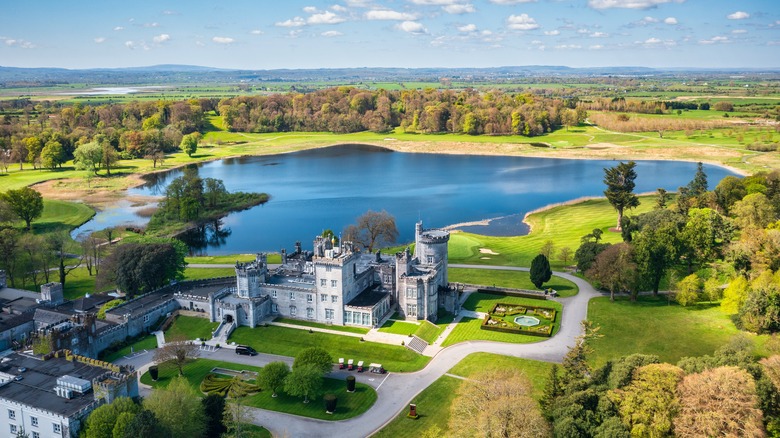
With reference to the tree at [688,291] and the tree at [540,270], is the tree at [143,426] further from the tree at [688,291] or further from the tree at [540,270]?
the tree at [688,291]

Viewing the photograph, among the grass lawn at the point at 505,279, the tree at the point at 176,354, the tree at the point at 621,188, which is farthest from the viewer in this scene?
the tree at the point at 621,188

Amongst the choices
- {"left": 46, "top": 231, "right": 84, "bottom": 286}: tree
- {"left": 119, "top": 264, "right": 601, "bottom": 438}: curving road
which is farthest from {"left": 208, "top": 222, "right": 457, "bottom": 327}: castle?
{"left": 46, "top": 231, "right": 84, "bottom": 286}: tree

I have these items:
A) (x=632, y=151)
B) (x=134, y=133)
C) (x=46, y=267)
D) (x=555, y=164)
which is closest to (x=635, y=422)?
(x=46, y=267)

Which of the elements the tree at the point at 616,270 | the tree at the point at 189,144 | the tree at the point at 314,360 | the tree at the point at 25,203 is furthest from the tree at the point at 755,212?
the tree at the point at 189,144

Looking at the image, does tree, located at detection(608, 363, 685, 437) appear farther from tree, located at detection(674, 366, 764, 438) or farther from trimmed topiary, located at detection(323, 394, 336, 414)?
trimmed topiary, located at detection(323, 394, 336, 414)

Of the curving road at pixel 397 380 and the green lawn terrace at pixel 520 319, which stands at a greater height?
the green lawn terrace at pixel 520 319

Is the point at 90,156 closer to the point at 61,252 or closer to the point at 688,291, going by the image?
the point at 61,252

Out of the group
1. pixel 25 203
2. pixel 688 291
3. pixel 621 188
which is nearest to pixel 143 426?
pixel 688 291
